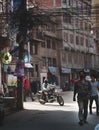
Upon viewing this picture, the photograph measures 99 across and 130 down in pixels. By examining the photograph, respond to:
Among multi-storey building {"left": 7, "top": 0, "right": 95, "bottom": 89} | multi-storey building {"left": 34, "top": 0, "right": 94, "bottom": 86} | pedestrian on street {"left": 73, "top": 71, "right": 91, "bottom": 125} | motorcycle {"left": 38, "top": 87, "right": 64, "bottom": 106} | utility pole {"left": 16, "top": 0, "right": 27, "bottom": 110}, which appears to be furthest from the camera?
multi-storey building {"left": 34, "top": 0, "right": 94, "bottom": 86}

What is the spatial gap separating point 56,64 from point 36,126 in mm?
58534

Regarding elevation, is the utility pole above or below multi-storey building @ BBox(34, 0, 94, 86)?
above

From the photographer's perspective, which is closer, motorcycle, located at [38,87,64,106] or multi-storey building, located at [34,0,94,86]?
motorcycle, located at [38,87,64,106]

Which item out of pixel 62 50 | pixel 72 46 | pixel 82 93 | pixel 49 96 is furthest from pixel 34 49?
pixel 82 93

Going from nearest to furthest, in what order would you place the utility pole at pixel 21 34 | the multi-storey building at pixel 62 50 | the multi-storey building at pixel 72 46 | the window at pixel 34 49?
the utility pole at pixel 21 34, the multi-storey building at pixel 62 50, the window at pixel 34 49, the multi-storey building at pixel 72 46

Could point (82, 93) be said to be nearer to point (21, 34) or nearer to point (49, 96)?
point (21, 34)

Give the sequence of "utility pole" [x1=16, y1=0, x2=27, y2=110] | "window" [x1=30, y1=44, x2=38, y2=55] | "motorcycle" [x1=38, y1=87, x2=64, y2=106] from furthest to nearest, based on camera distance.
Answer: "window" [x1=30, y1=44, x2=38, y2=55]
"motorcycle" [x1=38, y1=87, x2=64, y2=106]
"utility pole" [x1=16, y1=0, x2=27, y2=110]

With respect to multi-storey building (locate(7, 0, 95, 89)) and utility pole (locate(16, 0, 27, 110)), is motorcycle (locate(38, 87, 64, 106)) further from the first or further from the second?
multi-storey building (locate(7, 0, 95, 89))

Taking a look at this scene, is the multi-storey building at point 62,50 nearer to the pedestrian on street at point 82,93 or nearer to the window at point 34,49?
the window at point 34,49

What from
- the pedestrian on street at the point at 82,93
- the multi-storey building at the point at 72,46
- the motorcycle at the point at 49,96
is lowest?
the multi-storey building at the point at 72,46

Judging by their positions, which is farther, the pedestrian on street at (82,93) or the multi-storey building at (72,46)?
the multi-storey building at (72,46)

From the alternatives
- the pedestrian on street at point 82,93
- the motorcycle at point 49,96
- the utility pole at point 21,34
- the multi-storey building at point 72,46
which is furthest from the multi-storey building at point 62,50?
the pedestrian on street at point 82,93

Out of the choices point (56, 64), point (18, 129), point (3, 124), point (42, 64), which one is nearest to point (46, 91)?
point (3, 124)

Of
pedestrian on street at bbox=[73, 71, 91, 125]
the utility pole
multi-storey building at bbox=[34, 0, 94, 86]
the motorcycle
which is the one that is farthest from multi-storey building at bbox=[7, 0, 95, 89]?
pedestrian on street at bbox=[73, 71, 91, 125]
